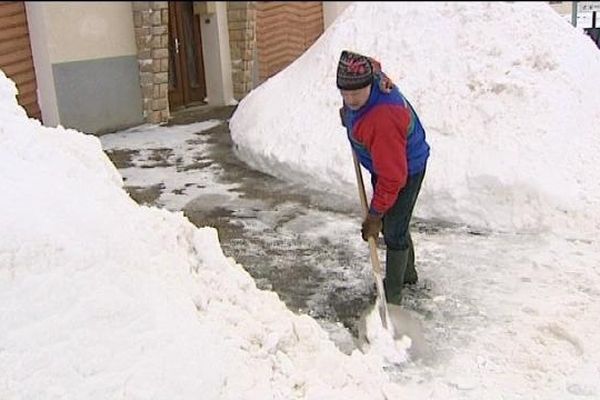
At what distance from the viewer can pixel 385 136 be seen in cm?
329

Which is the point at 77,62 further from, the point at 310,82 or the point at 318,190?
the point at 318,190

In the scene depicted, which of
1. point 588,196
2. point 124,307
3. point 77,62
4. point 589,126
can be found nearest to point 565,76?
A: point 589,126

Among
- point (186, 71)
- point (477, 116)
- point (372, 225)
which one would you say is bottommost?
point (372, 225)

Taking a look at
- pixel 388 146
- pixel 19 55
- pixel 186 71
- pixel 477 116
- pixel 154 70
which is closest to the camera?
pixel 388 146

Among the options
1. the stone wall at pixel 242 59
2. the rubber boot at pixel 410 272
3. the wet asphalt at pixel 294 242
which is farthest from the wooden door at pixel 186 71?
the rubber boot at pixel 410 272

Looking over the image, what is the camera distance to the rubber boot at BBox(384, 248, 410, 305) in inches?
147

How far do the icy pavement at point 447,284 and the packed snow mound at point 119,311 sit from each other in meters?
0.47

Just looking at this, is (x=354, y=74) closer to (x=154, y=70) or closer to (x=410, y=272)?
(x=410, y=272)

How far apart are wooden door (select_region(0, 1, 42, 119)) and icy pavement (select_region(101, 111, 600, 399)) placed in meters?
2.94

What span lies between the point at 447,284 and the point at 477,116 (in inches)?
90.4

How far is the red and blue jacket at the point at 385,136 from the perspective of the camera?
329 cm

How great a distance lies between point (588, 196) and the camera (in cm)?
515

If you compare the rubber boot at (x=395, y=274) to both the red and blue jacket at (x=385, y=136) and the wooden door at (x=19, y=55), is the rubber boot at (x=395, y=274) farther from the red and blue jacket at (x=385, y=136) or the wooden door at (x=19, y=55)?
the wooden door at (x=19, y=55)

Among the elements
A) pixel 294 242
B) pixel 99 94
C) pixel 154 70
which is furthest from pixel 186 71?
pixel 294 242
